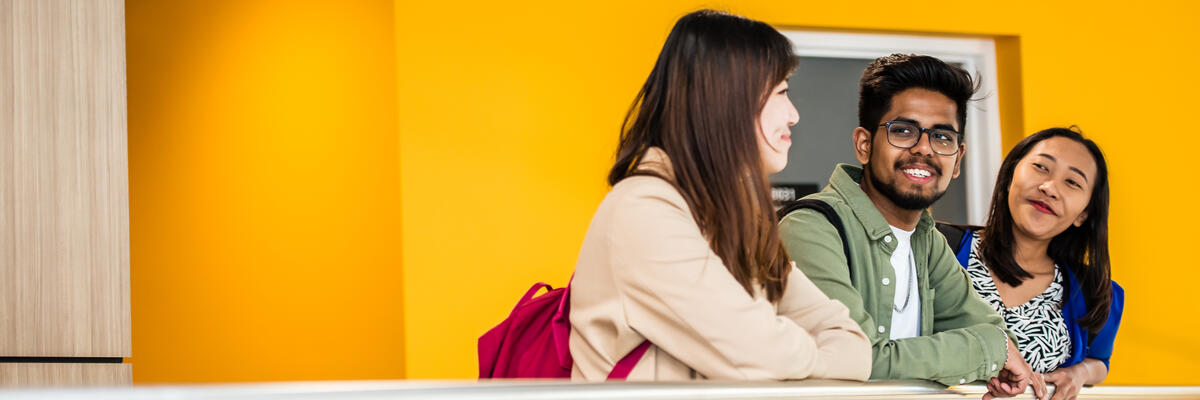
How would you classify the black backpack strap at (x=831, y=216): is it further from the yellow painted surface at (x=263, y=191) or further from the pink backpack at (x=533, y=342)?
the yellow painted surface at (x=263, y=191)

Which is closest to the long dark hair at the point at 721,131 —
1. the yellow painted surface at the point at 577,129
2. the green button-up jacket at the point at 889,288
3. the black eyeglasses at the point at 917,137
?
the green button-up jacket at the point at 889,288

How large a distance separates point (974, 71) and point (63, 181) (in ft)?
13.1

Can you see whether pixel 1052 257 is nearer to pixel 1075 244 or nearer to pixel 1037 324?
pixel 1075 244

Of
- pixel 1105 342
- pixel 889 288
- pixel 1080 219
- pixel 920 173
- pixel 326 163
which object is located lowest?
pixel 1105 342

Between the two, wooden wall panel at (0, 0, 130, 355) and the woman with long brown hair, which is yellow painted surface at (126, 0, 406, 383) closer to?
wooden wall panel at (0, 0, 130, 355)

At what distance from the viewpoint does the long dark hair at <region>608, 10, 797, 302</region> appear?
1.60 meters

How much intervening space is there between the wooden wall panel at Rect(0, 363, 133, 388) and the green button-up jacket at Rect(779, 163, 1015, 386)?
1316mm

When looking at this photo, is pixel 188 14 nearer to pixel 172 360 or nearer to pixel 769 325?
pixel 172 360

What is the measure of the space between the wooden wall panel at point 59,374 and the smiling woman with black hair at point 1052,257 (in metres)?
2.11

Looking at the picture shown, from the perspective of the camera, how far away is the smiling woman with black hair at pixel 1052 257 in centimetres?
291

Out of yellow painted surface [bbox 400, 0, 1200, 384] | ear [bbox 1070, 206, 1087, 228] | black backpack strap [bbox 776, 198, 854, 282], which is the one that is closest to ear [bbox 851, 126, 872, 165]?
black backpack strap [bbox 776, 198, 854, 282]

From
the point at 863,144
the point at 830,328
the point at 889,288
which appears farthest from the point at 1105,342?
the point at 830,328

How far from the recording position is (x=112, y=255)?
7.03 feet

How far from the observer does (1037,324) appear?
114 inches
